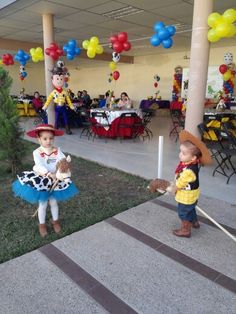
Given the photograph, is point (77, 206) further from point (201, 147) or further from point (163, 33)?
point (163, 33)

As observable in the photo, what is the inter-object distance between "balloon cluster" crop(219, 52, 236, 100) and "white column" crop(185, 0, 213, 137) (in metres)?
6.62

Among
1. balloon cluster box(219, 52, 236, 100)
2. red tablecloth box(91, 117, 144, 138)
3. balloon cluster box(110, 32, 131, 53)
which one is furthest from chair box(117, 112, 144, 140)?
balloon cluster box(219, 52, 236, 100)

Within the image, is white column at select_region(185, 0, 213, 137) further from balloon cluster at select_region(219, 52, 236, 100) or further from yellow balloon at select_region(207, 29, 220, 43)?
balloon cluster at select_region(219, 52, 236, 100)

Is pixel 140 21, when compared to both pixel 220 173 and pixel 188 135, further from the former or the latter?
pixel 188 135

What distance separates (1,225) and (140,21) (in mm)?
7572

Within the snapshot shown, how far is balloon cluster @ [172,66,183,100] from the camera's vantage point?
15.3 m

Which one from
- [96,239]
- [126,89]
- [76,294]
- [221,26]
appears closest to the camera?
[76,294]

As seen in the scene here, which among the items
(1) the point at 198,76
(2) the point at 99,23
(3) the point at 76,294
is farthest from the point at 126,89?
(3) the point at 76,294

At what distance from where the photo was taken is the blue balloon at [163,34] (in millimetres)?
5733

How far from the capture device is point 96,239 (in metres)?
2.67

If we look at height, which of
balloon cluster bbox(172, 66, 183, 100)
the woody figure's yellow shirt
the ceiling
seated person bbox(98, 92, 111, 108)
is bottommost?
seated person bbox(98, 92, 111, 108)

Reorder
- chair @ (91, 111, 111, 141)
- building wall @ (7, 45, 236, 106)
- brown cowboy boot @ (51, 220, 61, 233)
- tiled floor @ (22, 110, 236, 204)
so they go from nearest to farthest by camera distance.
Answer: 1. brown cowboy boot @ (51, 220, 61, 233)
2. tiled floor @ (22, 110, 236, 204)
3. chair @ (91, 111, 111, 141)
4. building wall @ (7, 45, 236, 106)

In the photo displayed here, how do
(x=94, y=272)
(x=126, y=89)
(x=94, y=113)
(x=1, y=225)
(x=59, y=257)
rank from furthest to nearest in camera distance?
(x=126, y=89), (x=94, y=113), (x=1, y=225), (x=59, y=257), (x=94, y=272)

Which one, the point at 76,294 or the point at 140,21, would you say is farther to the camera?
the point at 140,21
